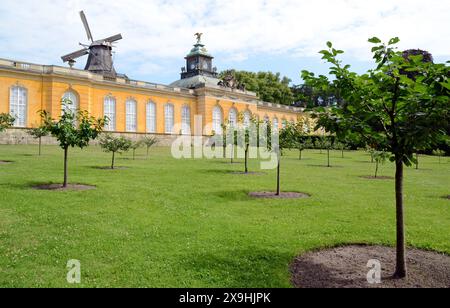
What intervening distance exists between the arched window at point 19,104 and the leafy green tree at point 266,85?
38.6 m

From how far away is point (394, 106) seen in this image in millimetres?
5125

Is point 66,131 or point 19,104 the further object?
point 19,104

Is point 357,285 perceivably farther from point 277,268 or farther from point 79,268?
point 79,268

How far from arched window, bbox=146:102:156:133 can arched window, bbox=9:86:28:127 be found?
48.6ft

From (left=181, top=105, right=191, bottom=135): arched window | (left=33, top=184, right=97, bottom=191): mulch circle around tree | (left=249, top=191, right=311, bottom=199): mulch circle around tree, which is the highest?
(left=181, top=105, right=191, bottom=135): arched window

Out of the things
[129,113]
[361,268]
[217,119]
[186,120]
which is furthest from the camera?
[217,119]

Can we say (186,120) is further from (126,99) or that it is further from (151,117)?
(126,99)

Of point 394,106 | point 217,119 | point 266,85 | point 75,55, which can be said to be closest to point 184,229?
point 394,106

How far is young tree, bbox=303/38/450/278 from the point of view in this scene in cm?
458

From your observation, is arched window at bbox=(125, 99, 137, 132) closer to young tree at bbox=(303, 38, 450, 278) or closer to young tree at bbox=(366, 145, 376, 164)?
young tree at bbox=(366, 145, 376, 164)

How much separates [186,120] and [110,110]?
11557 mm

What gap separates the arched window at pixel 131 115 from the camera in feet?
150

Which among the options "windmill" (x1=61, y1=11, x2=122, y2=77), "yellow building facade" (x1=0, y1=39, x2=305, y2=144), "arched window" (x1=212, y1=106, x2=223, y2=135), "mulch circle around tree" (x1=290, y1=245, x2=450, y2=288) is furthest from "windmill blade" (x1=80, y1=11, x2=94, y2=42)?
"mulch circle around tree" (x1=290, y1=245, x2=450, y2=288)
